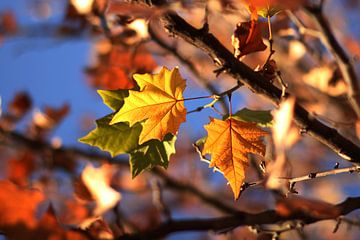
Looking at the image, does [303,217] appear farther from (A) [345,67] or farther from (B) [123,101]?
(A) [345,67]

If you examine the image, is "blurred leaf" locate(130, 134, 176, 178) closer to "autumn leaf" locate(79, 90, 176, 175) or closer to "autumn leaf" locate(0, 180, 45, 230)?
"autumn leaf" locate(79, 90, 176, 175)

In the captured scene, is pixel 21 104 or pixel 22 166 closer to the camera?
pixel 22 166

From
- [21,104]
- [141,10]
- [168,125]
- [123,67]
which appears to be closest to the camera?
[141,10]

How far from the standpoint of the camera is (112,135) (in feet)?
3.05

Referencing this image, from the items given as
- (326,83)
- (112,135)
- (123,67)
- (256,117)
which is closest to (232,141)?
(256,117)

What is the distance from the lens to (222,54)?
83 cm

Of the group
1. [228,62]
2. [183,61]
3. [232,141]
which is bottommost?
[183,61]

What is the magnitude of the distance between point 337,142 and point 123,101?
1.29 ft

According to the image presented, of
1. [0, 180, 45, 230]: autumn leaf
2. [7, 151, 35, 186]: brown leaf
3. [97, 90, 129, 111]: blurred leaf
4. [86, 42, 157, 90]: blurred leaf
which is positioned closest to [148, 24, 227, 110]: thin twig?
[86, 42, 157, 90]: blurred leaf

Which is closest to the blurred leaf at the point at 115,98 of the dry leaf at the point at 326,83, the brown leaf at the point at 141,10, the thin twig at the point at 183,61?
the brown leaf at the point at 141,10

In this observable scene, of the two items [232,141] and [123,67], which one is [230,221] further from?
[123,67]

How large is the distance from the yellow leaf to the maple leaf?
64 millimetres

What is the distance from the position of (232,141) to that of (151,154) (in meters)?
0.16

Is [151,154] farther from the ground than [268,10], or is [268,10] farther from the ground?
[268,10]
